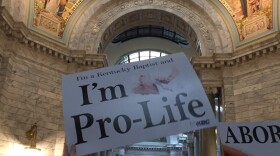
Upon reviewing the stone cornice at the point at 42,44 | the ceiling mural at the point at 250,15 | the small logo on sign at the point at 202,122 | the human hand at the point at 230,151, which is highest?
the ceiling mural at the point at 250,15

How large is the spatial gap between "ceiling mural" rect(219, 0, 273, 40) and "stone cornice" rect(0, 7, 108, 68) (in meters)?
6.78

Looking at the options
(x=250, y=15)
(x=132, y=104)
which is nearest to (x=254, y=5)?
(x=250, y=15)

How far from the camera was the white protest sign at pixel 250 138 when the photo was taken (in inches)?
193

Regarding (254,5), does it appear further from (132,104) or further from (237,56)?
(132,104)

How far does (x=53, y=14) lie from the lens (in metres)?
17.1

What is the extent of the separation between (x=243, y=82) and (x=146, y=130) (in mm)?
12911

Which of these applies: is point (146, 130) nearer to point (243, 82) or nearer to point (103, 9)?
point (243, 82)

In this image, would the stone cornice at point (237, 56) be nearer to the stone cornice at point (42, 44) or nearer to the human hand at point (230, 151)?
the stone cornice at point (42, 44)

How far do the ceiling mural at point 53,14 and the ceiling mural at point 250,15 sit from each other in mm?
7677

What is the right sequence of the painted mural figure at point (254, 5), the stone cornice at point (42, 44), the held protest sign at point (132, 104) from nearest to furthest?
1. the held protest sign at point (132, 104)
2. the stone cornice at point (42, 44)
3. the painted mural figure at point (254, 5)

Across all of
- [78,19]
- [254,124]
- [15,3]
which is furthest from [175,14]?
[254,124]

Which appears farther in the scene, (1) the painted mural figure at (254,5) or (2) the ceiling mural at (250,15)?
(1) the painted mural figure at (254,5)

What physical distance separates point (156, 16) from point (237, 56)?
5.33 meters

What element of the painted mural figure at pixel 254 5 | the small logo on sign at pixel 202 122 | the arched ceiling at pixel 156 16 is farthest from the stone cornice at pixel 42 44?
the small logo on sign at pixel 202 122
